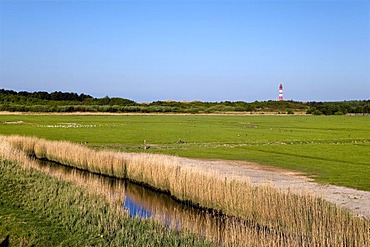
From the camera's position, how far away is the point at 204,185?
15.2 metres

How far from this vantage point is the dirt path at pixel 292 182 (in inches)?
552

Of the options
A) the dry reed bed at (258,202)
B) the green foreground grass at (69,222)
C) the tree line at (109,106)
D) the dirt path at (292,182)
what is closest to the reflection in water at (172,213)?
the dry reed bed at (258,202)

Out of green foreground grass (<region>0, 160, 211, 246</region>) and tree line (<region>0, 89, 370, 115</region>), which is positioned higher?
tree line (<region>0, 89, 370, 115</region>)

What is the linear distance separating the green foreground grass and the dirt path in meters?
4.86

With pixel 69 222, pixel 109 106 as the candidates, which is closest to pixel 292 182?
pixel 69 222

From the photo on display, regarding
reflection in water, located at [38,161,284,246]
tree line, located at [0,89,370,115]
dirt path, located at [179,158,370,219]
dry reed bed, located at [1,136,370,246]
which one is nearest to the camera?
dry reed bed, located at [1,136,370,246]

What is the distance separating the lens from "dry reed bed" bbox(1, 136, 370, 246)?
32.2 ft

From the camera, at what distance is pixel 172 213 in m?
14.8

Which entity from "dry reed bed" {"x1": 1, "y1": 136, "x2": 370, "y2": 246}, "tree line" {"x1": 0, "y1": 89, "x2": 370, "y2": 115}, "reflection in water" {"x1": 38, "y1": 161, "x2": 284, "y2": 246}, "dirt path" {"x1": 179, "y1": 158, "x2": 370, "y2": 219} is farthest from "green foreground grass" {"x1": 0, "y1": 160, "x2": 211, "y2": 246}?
"tree line" {"x1": 0, "y1": 89, "x2": 370, "y2": 115}

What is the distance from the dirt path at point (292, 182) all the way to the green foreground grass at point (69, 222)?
16.0 feet

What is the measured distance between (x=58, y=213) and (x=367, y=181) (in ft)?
44.9

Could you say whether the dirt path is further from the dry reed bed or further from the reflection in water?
the reflection in water

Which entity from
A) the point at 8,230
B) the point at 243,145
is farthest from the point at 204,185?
the point at 243,145

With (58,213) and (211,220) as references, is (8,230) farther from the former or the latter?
(211,220)
